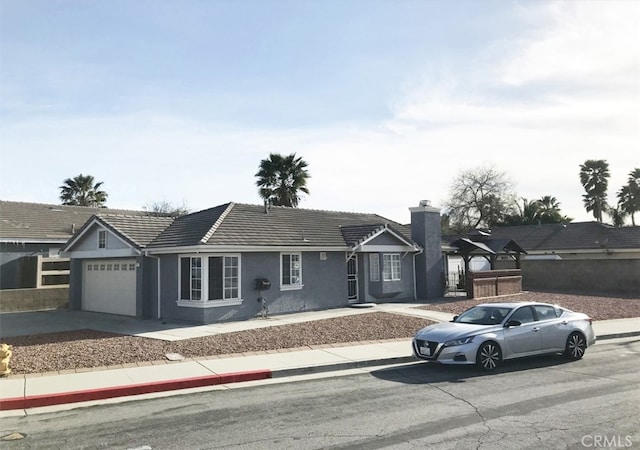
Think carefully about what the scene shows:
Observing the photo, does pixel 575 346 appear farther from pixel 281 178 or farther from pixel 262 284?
pixel 281 178

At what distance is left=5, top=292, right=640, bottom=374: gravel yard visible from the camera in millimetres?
11320

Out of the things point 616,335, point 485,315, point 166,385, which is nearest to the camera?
point 166,385

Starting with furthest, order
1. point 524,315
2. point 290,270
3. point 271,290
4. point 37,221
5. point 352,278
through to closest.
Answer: point 37,221
point 352,278
point 290,270
point 271,290
point 524,315

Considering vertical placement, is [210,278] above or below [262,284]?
above

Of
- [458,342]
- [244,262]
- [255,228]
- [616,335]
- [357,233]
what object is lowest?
[616,335]

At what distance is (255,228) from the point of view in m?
19.7

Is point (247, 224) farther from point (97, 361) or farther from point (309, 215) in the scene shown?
point (97, 361)

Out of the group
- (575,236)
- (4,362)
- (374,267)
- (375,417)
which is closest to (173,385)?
(4,362)

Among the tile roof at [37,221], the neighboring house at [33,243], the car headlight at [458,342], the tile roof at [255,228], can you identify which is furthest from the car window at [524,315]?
the tile roof at [37,221]

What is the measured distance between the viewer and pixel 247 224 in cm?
1970

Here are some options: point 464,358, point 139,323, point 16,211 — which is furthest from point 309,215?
point 16,211

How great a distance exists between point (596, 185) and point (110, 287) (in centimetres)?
5172

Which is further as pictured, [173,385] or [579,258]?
[579,258]

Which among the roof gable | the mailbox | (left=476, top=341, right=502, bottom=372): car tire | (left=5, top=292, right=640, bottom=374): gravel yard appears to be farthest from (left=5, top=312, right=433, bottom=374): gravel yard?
the roof gable
